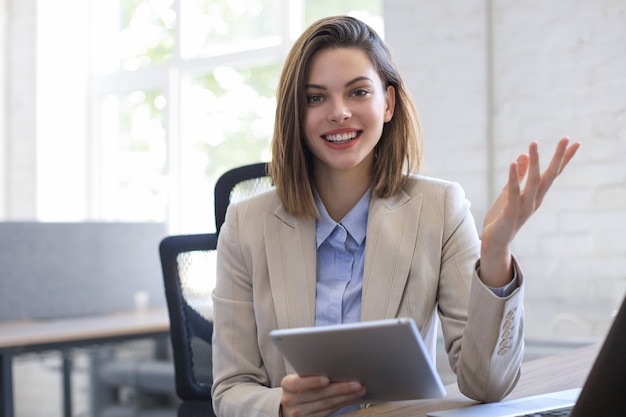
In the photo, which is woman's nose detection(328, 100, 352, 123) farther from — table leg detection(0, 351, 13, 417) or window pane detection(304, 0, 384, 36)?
window pane detection(304, 0, 384, 36)

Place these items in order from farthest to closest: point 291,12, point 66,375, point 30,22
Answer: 1. point 30,22
2. point 291,12
3. point 66,375

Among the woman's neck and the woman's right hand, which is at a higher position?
the woman's neck

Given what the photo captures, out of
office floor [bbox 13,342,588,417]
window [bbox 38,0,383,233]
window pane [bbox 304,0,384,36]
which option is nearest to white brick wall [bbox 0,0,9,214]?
window [bbox 38,0,383,233]

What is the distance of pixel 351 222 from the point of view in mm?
1378

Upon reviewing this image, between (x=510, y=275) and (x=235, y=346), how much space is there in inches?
20.0

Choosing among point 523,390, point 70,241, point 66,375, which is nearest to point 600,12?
point 523,390

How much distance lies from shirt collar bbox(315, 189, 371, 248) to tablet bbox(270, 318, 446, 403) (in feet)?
1.24

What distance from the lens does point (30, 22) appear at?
4.82 m

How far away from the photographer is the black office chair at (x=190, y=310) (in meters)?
1.75

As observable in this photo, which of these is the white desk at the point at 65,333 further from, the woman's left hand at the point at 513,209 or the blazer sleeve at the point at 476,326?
the woman's left hand at the point at 513,209

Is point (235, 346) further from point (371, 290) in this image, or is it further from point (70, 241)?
point (70, 241)

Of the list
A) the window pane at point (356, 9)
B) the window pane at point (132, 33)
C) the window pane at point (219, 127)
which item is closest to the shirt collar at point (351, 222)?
the window pane at point (356, 9)

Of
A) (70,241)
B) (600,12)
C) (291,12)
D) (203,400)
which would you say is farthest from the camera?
(291,12)

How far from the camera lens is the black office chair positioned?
5.75ft
